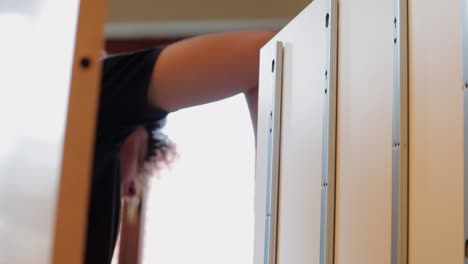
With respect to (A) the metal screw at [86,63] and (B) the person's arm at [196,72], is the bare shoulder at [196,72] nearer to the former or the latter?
(B) the person's arm at [196,72]

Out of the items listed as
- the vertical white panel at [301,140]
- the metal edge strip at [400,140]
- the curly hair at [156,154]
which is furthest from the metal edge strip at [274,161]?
the curly hair at [156,154]

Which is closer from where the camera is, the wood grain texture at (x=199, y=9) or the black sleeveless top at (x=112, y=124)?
the black sleeveless top at (x=112, y=124)

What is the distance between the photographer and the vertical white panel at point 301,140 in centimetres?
80

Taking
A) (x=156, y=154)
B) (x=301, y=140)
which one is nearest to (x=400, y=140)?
(x=301, y=140)

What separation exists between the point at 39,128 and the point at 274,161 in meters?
0.55

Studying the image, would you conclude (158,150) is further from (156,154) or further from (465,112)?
(465,112)

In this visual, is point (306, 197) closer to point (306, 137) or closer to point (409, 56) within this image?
point (306, 137)

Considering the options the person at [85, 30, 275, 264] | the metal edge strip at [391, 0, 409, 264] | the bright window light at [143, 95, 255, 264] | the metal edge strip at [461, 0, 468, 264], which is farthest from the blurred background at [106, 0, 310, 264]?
the metal edge strip at [461, 0, 468, 264]

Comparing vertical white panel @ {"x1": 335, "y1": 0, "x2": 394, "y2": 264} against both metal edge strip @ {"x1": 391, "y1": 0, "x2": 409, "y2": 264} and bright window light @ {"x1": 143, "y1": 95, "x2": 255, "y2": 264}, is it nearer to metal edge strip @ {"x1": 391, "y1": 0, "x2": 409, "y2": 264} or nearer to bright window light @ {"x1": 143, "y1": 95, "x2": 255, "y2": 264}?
metal edge strip @ {"x1": 391, "y1": 0, "x2": 409, "y2": 264}

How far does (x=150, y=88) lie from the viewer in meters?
0.89

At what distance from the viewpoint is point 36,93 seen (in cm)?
47

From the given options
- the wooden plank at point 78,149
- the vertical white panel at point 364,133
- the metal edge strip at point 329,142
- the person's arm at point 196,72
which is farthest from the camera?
the person's arm at point 196,72

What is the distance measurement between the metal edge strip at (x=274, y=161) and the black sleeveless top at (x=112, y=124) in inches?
7.1

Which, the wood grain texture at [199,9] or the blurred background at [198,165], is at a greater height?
the wood grain texture at [199,9]
